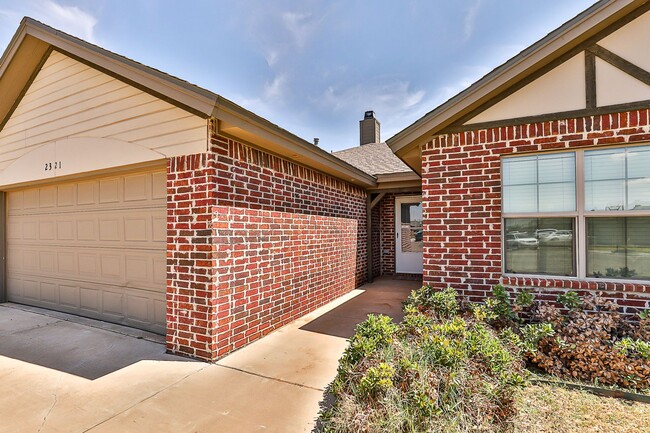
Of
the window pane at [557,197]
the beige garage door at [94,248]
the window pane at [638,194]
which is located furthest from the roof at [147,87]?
the window pane at [638,194]

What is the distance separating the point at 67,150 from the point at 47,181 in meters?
1.18

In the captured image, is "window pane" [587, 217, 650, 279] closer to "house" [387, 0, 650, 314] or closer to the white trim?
"house" [387, 0, 650, 314]

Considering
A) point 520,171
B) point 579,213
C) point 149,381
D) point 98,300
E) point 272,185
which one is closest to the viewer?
point 149,381

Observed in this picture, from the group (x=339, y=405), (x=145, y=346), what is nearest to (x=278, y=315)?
(x=145, y=346)

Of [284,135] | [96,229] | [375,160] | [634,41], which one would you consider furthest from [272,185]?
[375,160]

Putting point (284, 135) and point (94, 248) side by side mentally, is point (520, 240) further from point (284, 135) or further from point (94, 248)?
point (94, 248)

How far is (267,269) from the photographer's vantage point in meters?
4.98

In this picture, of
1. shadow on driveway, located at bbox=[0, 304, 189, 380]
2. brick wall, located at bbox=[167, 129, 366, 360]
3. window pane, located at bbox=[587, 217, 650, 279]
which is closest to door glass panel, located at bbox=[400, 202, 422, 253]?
brick wall, located at bbox=[167, 129, 366, 360]

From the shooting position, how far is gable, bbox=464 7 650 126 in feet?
12.6

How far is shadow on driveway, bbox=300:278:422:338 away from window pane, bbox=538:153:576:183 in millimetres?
3210

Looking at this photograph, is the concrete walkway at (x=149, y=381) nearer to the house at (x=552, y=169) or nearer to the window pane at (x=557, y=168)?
the house at (x=552, y=169)

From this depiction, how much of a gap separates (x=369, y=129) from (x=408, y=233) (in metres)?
6.88

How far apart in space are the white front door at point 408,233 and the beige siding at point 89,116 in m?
7.53

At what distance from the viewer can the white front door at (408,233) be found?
10141 mm
